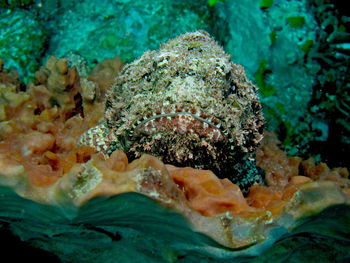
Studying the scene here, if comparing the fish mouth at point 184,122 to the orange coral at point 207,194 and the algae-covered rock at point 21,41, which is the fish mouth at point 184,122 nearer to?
the orange coral at point 207,194

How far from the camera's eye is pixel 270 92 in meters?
6.23

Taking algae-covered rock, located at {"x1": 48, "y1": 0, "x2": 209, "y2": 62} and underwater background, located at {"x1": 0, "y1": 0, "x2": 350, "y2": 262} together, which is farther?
algae-covered rock, located at {"x1": 48, "y1": 0, "x2": 209, "y2": 62}

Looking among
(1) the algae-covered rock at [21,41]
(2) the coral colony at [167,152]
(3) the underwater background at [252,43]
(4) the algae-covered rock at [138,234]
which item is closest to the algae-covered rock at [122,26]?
(3) the underwater background at [252,43]

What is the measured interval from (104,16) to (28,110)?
3471mm

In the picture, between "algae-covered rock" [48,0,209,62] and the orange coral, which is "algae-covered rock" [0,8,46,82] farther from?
the orange coral

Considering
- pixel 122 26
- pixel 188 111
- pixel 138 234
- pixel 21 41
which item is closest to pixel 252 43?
pixel 122 26

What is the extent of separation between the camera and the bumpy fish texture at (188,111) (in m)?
2.41

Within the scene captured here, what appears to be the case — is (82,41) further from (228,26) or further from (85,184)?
(85,184)

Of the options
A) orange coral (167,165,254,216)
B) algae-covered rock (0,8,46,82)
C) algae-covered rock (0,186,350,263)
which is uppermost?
algae-covered rock (0,8,46,82)

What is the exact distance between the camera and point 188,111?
235 cm

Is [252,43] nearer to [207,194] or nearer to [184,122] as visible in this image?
[184,122]

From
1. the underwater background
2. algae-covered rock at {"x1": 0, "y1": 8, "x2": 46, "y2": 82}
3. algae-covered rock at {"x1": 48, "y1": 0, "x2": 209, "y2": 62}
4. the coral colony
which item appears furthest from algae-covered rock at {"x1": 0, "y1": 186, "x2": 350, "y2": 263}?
algae-covered rock at {"x1": 48, "y1": 0, "x2": 209, "y2": 62}

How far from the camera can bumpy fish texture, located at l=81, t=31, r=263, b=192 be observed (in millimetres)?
2412

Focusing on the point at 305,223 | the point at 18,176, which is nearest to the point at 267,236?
the point at 305,223
